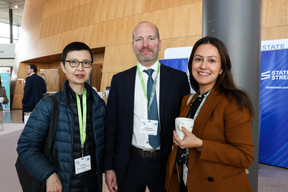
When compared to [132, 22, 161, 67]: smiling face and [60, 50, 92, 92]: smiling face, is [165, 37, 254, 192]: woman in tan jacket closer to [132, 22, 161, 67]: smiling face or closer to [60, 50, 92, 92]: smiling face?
[132, 22, 161, 67]: smiling face

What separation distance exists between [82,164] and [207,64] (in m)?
1.02

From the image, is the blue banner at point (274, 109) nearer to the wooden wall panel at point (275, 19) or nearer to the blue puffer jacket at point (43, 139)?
the wooden wall panel at point (275, 19)

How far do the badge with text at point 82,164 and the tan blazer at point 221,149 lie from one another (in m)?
0.68

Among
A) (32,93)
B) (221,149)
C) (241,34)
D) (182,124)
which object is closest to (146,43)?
(241,34)

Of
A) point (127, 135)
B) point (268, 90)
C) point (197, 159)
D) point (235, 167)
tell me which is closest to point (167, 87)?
point (127, 135)

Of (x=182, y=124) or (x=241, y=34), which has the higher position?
(x=241, y=34)

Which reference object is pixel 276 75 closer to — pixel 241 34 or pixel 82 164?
pixel 241 34

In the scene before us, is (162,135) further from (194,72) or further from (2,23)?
(2,23)

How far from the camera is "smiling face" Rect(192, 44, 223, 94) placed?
3.77ft

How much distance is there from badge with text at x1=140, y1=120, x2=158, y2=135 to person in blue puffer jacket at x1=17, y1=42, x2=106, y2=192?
1.04 feet

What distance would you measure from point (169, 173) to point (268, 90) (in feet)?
11.1

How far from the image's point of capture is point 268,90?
3.75 meters

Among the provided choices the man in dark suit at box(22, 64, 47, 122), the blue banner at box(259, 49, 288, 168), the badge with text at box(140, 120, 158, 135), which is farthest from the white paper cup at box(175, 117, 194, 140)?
the man in dark suit at box(22, 64, 47, 122)

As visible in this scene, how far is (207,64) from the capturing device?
3.77 feet
